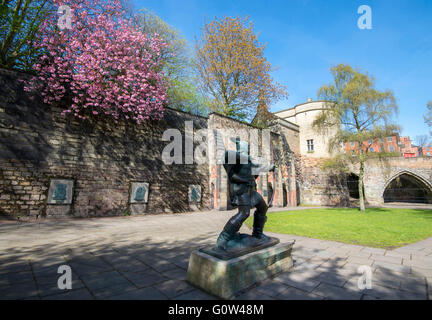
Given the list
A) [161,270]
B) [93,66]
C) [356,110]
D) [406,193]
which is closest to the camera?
[161,270]

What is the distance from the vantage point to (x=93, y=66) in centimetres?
813

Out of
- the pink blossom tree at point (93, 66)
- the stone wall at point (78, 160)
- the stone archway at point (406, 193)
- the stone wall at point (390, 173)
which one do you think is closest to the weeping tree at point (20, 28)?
the pink blossom tree at point (93, 66)

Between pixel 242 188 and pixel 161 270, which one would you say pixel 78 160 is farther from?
pixel 242 188

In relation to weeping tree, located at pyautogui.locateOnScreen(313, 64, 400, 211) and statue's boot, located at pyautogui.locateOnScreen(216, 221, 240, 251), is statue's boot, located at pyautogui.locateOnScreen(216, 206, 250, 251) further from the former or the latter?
weeping tree, located at pyautogui.locateOnScreen(313, 64, 400, 211)

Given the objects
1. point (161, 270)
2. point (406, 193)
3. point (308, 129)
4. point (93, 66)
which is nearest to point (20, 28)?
point (93, 66)

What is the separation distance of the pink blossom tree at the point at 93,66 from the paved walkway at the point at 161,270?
5.82m

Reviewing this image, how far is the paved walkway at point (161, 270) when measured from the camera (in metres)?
2.28

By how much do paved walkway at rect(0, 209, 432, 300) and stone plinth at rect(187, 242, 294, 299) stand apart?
0.11 meters

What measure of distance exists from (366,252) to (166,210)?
9.06 m

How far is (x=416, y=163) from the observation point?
1986 cm

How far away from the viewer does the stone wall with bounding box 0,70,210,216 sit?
23.8 ft

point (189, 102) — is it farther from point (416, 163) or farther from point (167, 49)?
point (416, 163)

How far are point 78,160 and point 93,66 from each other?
4.00 m

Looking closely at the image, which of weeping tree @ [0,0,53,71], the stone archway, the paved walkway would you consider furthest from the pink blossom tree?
the stone archway
